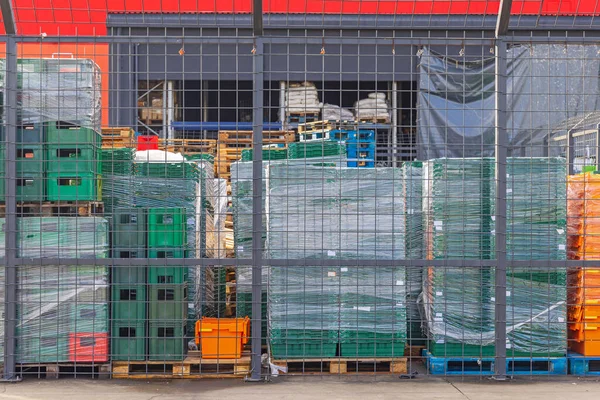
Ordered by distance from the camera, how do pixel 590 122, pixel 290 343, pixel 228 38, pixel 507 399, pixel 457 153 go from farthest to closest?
1. pixel 457 153
2. pixel 590 122
3. pixel 290 343
4. pixel 228 38
5. pixel 507 399

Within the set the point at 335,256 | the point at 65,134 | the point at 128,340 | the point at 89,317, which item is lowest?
the point at 128,340

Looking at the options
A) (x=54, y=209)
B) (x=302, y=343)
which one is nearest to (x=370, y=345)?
(x=302, y=343)

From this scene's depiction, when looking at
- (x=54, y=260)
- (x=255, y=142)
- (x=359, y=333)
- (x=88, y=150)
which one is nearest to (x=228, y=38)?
(x=255, y=142)

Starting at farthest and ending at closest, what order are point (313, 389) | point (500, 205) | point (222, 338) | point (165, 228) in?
point (222, 338)
point (165, 228)
point (500, 205)
point (313, 389)

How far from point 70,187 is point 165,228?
1073 mm

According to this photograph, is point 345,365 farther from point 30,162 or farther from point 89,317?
point 30,162

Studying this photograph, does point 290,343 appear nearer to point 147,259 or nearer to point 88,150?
point 147,259

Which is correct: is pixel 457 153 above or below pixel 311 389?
above

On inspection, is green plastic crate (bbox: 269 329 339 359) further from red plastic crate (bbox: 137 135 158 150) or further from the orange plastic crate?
red plastic crate (bbox: 137 135 158 150)

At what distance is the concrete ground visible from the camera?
22.1 feet

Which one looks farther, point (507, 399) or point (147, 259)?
point (147, 259)

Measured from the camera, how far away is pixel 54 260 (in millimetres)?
7227

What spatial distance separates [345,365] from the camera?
25.4ft

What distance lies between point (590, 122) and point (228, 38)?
17.3ft
